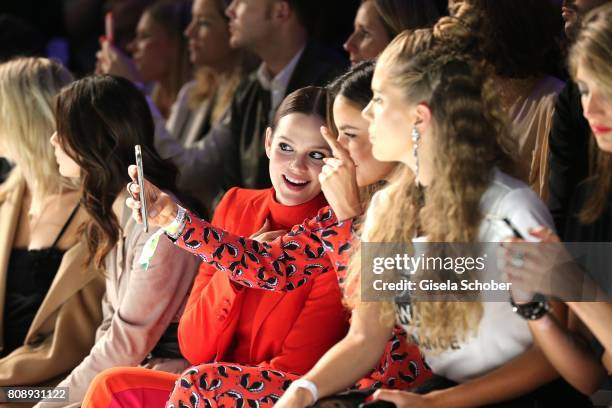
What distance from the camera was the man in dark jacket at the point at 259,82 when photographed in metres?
4.10

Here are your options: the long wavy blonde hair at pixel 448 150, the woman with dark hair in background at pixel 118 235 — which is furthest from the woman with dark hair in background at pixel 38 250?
the long wavy blonde hair at pixel 448 150

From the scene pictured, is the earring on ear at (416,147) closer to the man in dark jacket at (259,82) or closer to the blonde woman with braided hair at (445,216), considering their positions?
the blonde woman with braided hair at (445,216)

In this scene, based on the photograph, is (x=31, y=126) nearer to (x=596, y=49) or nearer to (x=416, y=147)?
(x=416, y=147)

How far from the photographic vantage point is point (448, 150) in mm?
2311

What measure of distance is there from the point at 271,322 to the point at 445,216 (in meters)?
0.61

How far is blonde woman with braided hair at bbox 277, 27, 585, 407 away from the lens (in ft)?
7.51

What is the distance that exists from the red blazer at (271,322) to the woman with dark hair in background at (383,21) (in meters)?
0.99

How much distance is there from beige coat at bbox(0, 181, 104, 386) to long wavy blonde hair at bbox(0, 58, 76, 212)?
29 centimetres

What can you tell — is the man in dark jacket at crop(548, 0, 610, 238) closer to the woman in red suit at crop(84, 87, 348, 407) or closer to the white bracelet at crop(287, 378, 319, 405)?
the woman in red suit at crop(84, 87, 348, 407)

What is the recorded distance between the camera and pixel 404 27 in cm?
361

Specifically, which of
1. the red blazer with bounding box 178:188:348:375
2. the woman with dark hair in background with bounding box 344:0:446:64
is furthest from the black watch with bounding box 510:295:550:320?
the woman with dark hair in background with bounding box 344:0:446:64

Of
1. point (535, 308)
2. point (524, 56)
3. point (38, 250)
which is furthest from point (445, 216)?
point (38, 250)

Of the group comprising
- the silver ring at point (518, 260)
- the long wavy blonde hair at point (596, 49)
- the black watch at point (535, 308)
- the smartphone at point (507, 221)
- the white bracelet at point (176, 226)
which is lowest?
the white bracelet at point (176, 226)

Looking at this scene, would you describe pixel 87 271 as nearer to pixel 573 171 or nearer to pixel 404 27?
pixel 404 27
